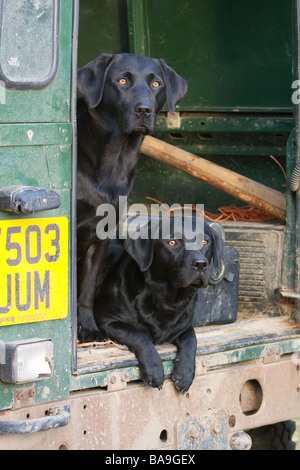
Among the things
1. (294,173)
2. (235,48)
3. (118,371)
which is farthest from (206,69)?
(118,371)

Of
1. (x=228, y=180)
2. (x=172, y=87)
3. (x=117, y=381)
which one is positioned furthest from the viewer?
(x=228, y=180)

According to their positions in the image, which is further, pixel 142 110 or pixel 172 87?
pixel 172 87

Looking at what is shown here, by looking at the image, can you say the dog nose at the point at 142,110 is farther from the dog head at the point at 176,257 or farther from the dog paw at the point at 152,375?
the dog paw at the point at 152,375

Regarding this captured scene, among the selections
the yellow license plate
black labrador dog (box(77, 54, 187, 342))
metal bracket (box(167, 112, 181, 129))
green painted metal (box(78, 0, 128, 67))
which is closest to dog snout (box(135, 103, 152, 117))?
black labrador dog (box(77, 54, 187, 342))

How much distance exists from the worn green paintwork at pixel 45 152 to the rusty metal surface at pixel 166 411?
12 cm

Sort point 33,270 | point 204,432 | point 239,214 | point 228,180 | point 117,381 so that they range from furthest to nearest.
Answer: point 239,214 < point 228,180 < point 204,432 < point 117,381 < point 33,270

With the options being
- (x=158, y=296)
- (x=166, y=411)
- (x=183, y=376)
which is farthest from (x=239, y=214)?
(x=166, y=411)

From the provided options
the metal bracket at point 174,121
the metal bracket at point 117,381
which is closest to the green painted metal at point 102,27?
the metal bracket at point 174,121

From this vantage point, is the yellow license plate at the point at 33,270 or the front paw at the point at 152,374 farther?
the front paw at the point at 152,374

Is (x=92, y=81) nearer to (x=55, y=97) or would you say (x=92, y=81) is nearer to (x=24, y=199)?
(x=55, y=97)

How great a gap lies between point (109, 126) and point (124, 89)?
0.18 m

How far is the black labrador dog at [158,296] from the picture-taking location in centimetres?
377

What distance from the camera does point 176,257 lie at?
383 centimetres

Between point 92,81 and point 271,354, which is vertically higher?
point 92,81
